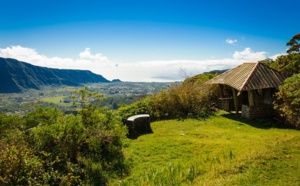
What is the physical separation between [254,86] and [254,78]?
2.68 ft

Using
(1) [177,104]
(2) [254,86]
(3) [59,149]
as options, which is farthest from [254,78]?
(3) [59,149]

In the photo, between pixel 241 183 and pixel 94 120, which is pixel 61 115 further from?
pixel 241 183

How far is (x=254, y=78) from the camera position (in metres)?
14.1

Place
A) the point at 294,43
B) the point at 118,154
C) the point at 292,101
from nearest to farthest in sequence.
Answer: the point at 118,154, the point at 292,101, the point at 294,43

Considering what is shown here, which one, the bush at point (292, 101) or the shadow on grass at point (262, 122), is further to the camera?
the shadow on grass at point (262, 122)

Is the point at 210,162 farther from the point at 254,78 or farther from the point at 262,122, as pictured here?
the point at 254,78

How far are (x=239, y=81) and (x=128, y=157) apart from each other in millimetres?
10469

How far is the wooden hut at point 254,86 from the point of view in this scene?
1350 cm

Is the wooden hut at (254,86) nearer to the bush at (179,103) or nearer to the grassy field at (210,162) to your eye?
the bush at (179,103)

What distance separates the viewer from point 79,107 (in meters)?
8.04

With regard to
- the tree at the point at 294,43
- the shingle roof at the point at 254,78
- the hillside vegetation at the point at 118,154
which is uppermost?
the tree at the point at 294,43

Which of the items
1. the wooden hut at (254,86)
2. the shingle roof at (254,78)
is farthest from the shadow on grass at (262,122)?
the shingle roof at (254,78)

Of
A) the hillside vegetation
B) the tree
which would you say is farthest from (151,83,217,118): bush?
the tree

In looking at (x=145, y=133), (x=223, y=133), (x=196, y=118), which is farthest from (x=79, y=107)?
(x=196, y=118)
